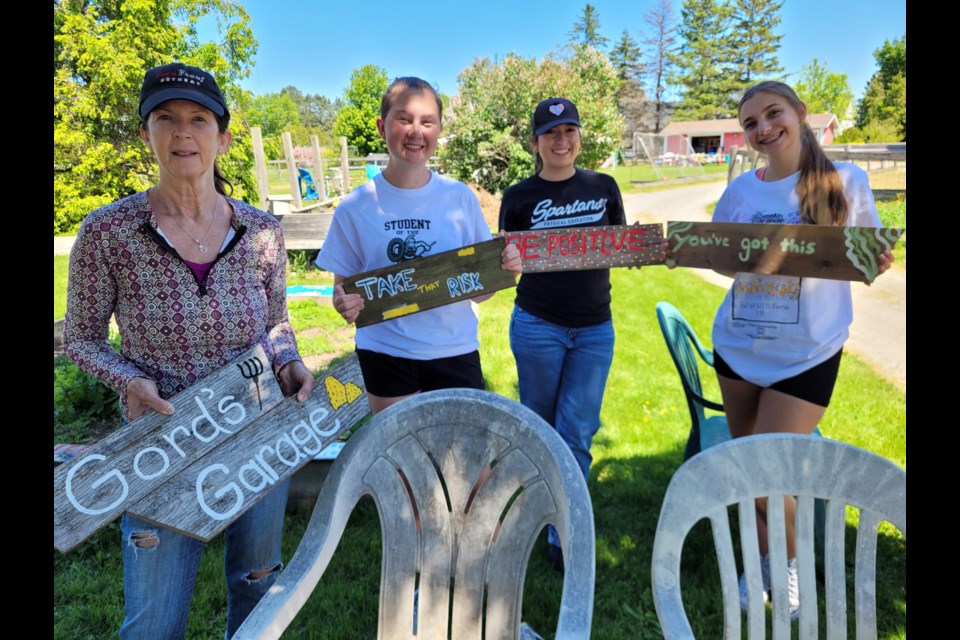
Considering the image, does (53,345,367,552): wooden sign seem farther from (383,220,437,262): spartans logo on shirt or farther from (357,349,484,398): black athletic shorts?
(383,220,437,262): spartans logo on shirt

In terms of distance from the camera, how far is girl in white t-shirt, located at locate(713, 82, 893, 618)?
7.38ft

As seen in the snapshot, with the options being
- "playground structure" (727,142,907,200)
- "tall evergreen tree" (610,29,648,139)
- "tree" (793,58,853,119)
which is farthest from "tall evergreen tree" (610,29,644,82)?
"playground structure" (727,142,907,200)

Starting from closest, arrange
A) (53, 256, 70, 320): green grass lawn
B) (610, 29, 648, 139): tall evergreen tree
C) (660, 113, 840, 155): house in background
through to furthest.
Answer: (53, 256, 70, 320): green grass lawn, (660, 113, 840, 155): house in background, (610, 29, 648, 139): tall evergreen tree

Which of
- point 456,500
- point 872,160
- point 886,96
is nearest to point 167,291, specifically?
point 456,500

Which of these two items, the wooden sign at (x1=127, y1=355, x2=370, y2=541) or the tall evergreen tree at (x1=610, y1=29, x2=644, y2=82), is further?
the tall evergreen tree at (x1=610, y1=29, x2=644, y2=82)

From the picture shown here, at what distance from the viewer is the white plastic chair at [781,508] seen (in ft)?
4.98

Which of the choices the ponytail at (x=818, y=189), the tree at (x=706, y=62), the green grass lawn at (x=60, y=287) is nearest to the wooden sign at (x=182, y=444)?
the ponytail at (x=818, y=189)

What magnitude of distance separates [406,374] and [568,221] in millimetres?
1039

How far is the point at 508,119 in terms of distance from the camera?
1525 cm

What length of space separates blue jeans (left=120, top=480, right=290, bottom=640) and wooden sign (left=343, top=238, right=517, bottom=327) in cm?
69

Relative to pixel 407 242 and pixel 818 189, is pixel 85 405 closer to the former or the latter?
pixel 407 242

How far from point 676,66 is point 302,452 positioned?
2936 inches

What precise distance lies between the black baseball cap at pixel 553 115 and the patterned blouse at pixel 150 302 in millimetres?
1484
